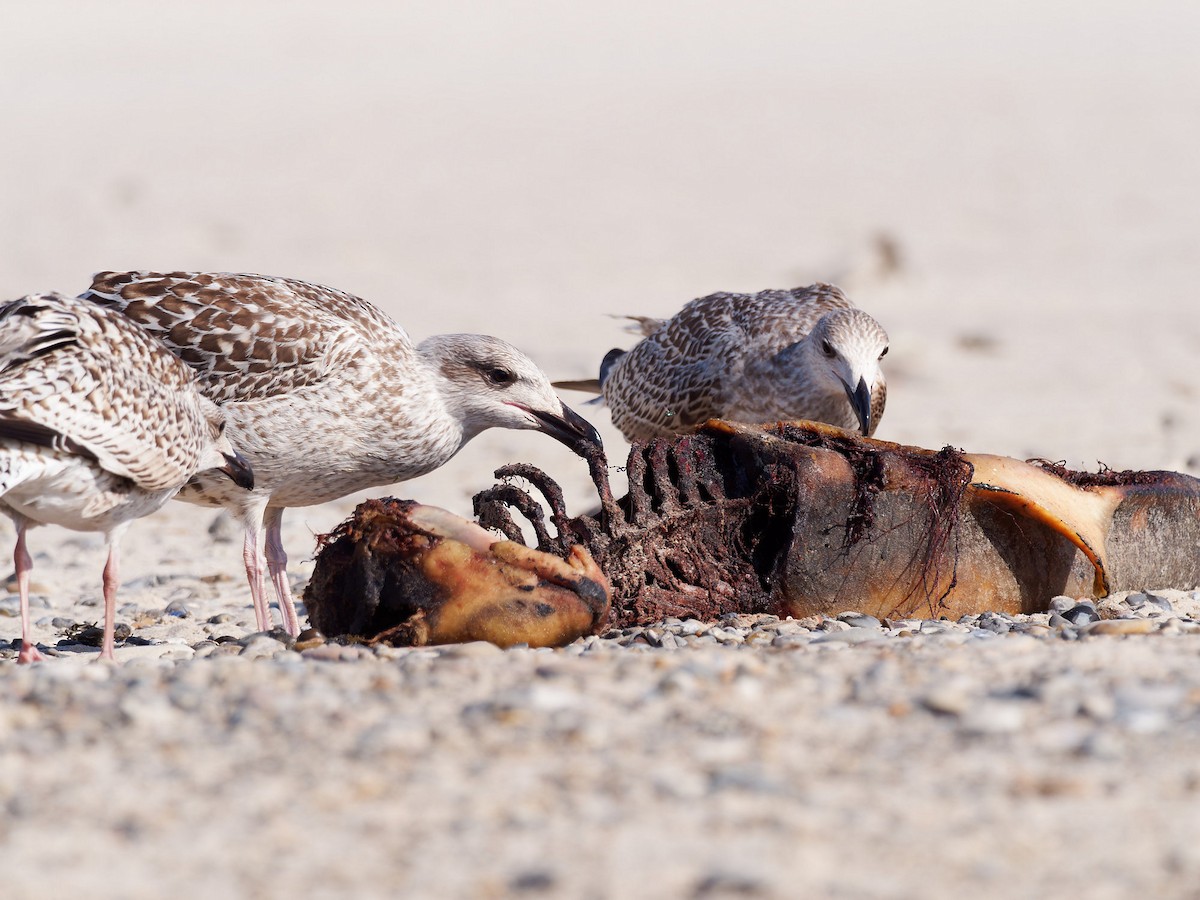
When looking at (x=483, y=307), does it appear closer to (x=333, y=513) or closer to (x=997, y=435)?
(x=997, y=435)

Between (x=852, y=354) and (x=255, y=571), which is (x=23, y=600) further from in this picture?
(x=852, y=354)

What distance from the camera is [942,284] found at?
23.7 m

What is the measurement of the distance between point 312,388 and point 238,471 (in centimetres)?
66

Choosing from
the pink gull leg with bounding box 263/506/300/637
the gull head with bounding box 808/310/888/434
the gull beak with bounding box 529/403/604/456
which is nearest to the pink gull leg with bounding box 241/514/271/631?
the pink gull leg with bounding box 263/506/300/637

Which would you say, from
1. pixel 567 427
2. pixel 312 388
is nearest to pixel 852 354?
pixel 567 427

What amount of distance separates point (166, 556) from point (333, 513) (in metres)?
1.60

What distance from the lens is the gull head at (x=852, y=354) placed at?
7.74 metres

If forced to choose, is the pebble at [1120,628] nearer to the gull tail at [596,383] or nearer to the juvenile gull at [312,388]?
the juvenile gull at [312,388]

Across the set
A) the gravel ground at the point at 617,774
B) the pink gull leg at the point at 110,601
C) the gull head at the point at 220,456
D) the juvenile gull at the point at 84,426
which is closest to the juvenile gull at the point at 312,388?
the gull head at the point at 220,456

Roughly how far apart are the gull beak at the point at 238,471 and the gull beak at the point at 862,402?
10.3ft

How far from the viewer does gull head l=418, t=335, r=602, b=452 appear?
7262mm

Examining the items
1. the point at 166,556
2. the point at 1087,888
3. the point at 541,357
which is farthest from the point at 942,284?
the point at 1087,888

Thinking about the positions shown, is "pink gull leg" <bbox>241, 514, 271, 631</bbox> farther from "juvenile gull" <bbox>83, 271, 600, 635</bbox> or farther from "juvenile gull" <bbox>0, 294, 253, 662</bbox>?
"juvenile gull" <bbox>0, 294, 253, 662</bbox>

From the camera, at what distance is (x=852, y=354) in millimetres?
7855
